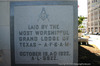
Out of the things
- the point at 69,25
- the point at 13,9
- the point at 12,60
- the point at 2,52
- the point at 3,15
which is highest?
the point at 13,9

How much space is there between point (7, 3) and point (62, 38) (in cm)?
248

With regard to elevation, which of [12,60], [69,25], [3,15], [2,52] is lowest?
[12,60]

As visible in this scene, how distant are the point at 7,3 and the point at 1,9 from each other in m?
0.32

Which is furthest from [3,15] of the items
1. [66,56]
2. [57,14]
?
[66,56]

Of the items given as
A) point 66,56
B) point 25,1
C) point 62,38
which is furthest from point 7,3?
point 66,56

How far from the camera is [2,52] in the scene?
3.65 m

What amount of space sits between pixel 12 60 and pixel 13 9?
1.95 metres

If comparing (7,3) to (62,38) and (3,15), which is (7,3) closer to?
(3,15)

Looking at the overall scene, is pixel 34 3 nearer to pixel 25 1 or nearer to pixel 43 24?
pixel 25 1

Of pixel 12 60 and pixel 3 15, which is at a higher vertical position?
pixel 3 15

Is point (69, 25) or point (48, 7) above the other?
point (48, 7)

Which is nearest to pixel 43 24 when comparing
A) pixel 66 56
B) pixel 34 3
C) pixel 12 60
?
pixel 34 3

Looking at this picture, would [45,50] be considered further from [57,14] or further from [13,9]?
[13,9]

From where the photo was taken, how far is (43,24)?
11.9 feet
